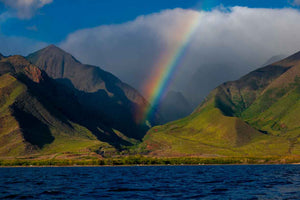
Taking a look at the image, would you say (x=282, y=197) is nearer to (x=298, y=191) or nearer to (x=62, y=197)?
(x=298, y=191)

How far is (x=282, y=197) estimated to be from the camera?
91.1 m

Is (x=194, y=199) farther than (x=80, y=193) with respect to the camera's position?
No

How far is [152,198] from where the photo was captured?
9256cm

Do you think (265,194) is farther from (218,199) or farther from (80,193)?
(80,193)

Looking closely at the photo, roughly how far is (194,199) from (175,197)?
6123 millimetres

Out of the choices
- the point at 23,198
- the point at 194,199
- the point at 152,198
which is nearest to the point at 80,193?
the point at 23,198

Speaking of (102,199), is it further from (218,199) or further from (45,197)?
(218,199)

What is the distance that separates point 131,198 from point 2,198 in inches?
1213

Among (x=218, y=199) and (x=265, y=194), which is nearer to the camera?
(x=218, y=199)

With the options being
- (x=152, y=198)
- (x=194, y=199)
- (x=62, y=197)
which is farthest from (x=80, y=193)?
(x=194, y=199)

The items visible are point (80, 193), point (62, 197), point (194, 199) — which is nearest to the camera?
point (194, 199)

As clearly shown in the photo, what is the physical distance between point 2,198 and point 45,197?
997 centimetres

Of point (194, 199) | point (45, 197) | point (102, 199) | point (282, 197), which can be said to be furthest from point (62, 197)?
point (282, 197)

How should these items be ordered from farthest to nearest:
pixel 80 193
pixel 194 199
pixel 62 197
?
pixel 80 193 < pixel 62 197 < pixel 194 199
